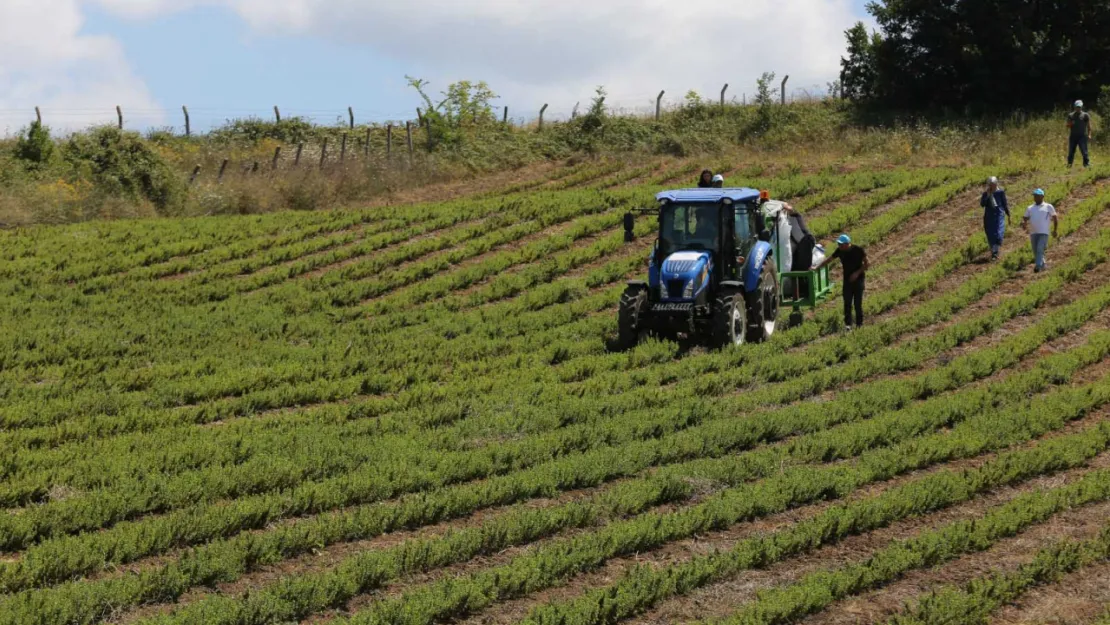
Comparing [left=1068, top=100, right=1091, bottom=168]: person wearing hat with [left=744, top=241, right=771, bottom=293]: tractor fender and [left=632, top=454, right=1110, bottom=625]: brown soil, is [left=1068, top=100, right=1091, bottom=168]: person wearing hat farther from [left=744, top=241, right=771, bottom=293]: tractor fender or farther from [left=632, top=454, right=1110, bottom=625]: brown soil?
[left=632, top=454, right=1110, bottom=625]: brown soil

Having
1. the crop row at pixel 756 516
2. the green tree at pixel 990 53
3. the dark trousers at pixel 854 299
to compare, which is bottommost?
the crop row at pixel 756 516

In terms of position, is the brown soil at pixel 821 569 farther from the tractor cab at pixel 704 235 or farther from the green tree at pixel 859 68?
the green tree at pixel 859 68

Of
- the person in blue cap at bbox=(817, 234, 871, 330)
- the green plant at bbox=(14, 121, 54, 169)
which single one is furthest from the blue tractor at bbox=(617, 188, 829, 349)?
the green plant at bbox=(14, 121, 54, 169)

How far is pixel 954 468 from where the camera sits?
42.3 ft

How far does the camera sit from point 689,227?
18.3 metres

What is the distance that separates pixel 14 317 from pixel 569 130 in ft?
84.2

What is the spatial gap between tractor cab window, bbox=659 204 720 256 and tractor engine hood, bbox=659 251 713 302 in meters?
0.38

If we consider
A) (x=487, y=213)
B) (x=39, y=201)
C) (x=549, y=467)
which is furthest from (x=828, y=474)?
(x=39, y=201)

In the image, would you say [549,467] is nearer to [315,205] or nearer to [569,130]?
[315,205]

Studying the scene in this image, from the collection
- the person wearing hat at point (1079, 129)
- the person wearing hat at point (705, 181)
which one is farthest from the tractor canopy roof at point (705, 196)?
the person wearing hat at point (1079, 129)

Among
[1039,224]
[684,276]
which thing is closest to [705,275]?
[684,276]

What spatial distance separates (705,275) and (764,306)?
1.63 meters

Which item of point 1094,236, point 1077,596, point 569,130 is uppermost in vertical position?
point 569,130

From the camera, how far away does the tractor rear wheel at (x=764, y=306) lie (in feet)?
60.3
